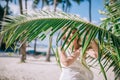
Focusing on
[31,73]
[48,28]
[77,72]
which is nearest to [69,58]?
[77,72]

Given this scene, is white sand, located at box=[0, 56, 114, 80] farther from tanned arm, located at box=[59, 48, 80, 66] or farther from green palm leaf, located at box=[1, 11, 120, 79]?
green palm leaf, located at box=[1, 11, 120, 79]

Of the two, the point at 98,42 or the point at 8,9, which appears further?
the point at 8,9

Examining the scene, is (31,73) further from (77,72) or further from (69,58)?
(69,58)

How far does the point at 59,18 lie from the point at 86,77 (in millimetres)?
1088

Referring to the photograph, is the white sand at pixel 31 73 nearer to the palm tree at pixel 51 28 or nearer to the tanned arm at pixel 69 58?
the tanned arm at pixel 69 58

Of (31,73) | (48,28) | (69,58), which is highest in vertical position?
(48,28)

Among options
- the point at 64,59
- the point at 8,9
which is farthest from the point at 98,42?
the point at 8,9

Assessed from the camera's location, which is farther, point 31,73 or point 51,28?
point 31,73

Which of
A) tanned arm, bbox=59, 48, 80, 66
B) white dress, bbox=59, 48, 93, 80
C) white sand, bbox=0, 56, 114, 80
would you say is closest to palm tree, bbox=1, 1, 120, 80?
tanned arm, bbox=59, 48, 80, 66

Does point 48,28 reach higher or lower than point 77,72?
higher

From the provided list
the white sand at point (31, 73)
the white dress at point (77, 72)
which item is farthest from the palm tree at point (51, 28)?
the white sand at point (31, 73)

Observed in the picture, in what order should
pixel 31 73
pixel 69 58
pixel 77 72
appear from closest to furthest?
pixel 69 58 → pixel 77 72 → pixel 31 73

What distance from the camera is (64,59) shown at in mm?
2492

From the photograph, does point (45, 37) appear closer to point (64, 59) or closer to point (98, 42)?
point (98, 42)
